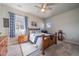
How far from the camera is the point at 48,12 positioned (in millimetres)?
1876

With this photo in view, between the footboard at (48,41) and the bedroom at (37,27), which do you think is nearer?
the bedroom at (37,27)

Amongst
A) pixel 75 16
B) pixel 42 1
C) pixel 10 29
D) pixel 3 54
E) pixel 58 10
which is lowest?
pixel 3 54

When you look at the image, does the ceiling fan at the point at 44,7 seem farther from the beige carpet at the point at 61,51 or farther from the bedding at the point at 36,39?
the beige carpet at the point at 61,51

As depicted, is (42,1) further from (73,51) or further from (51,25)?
(73,51)

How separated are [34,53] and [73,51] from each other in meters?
0.80

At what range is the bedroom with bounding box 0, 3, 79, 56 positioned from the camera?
1.79 metres

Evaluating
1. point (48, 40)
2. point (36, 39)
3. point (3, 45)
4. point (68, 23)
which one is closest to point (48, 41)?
point (48, 40)

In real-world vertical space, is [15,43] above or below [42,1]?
below

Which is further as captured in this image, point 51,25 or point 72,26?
point 51,25

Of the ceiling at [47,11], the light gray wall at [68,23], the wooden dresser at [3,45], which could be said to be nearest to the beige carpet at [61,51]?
the light gray wall at [68,23]

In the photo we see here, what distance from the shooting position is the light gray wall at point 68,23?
183 cm

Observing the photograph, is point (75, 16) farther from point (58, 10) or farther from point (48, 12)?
point (48, 12)

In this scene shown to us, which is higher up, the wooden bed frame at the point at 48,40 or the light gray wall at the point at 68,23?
the light gray wall at the point at 68,23

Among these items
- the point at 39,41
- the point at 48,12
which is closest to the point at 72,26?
the point at 48,12
